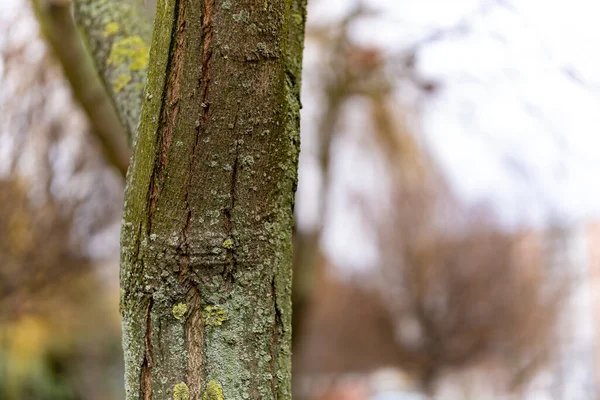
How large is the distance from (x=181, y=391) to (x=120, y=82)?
89 centimetres

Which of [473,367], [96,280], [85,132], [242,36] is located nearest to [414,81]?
[85,132]

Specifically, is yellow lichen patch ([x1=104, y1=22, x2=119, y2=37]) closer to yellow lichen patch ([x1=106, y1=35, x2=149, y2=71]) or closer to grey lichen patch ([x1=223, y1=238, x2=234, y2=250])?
yellow lichen patch ([x1=106, y1=35, x2=149, y2=71])

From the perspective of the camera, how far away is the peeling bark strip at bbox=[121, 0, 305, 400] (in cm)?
113

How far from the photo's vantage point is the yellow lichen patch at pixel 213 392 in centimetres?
114

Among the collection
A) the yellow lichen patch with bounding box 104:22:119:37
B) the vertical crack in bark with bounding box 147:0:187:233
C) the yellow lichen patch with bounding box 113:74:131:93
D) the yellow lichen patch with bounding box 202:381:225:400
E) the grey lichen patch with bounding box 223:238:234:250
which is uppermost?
the yellow lichen patch with bounding box 104:22:119:37

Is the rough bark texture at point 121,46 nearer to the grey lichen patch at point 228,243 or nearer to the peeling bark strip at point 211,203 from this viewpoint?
the peeling bark strip at point 211,203

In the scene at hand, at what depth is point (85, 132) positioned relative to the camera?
20.5ft

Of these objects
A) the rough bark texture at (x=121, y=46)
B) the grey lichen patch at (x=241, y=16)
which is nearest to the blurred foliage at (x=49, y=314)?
the rough bark texture at (x=121, y=46)

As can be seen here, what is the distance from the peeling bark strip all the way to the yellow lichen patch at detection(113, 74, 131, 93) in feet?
1.65

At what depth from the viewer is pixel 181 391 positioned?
1137mm

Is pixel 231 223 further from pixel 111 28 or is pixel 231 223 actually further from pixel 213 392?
pixel 111 28

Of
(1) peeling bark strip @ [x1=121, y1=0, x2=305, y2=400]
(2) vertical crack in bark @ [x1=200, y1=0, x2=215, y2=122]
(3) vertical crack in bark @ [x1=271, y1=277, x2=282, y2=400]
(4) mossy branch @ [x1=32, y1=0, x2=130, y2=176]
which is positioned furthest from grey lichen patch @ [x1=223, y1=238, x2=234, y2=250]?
(4) mossy branch @ [x1=32, y1=0, x2=130, y2=176]

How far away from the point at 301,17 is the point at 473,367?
14.4m

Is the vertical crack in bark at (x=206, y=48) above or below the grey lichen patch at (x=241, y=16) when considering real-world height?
below
